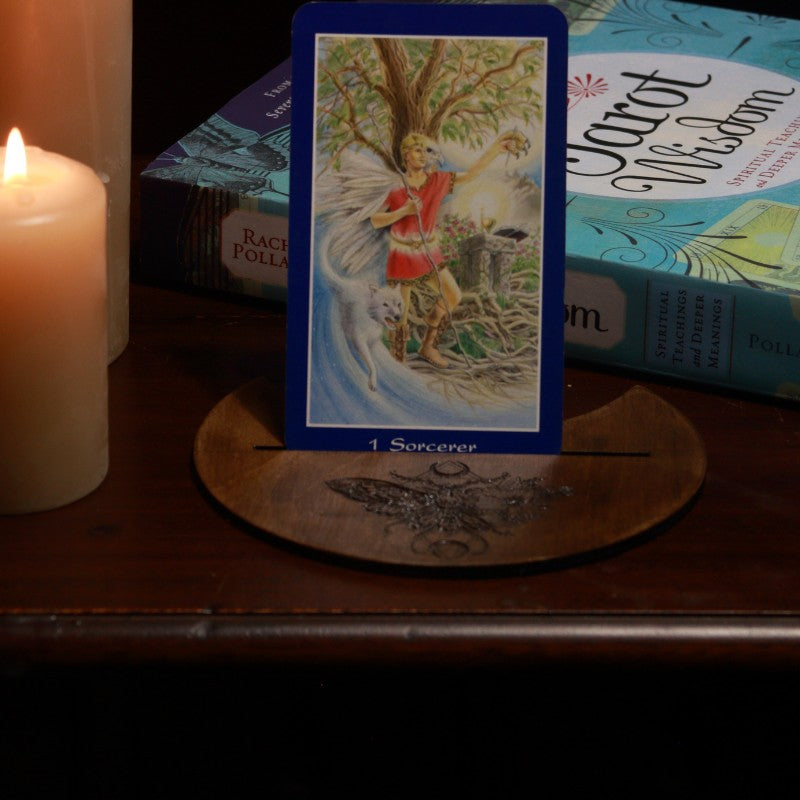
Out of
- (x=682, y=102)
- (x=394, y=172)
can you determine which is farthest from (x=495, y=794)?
(x=682, y=102)

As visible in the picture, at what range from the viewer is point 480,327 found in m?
0.65

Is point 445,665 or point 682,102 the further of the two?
point 682,102

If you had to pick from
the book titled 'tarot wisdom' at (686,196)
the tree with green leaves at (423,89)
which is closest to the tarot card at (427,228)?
the tree with green leaves at (423,89)

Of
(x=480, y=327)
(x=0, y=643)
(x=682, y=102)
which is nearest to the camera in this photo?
(x=0, y=643)

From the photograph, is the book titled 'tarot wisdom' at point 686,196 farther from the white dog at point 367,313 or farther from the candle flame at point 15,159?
the candle flame at point 15,159

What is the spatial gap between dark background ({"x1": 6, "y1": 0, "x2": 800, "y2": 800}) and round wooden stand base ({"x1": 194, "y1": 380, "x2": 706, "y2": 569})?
0.46 feet

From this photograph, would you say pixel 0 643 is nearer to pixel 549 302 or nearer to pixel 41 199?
pixel 41 199

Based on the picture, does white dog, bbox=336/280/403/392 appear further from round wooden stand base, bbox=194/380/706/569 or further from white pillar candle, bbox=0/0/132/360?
white pillar candle, bbox=0/0/132/360

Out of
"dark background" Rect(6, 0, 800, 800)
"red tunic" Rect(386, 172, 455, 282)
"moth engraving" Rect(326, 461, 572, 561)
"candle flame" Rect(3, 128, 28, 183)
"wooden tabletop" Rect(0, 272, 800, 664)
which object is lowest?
"dark background" Rect(6, 0, 800, 800)

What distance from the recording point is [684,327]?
0.73m

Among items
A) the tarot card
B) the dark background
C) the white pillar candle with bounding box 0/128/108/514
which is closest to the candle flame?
the white pillar candle with bounding box 0/128/108/514

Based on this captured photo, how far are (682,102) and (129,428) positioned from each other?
0.45 m

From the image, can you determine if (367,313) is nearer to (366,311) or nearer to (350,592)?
(366,311)

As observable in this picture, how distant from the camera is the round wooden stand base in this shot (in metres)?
0.59
